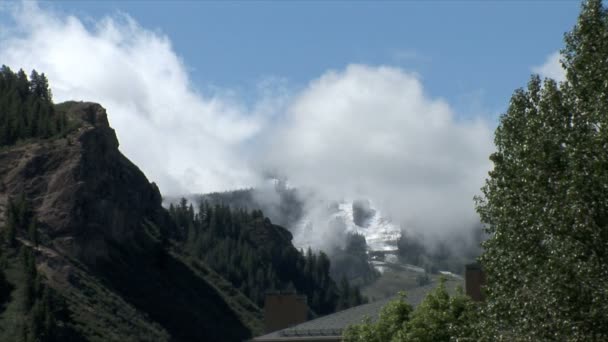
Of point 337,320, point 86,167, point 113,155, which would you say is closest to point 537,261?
point 337,320

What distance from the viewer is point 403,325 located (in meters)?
38.1

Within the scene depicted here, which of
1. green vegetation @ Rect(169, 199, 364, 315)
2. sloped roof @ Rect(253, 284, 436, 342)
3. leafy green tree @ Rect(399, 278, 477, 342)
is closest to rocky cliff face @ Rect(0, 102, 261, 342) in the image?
sloped roof @ Rect(253, 284, 436, 342)

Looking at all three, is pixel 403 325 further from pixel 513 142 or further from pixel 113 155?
pixel 113 155

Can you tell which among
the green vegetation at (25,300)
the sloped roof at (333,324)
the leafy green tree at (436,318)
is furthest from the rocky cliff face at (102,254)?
the leafy green tree at (436,318)

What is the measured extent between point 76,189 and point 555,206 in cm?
9217

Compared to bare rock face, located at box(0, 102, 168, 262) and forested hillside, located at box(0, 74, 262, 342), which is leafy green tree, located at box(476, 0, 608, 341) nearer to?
forested hillside, located at box(0, 74, 262, 342)

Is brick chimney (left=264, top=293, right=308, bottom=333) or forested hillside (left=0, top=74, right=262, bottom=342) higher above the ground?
forested hillside (left=0, top=74, right=262, bottom=342)

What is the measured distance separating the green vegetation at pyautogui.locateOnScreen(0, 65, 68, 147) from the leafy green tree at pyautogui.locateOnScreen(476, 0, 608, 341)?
3912 inches

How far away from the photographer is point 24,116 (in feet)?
409

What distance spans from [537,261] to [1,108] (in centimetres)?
11027

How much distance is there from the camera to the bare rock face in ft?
352

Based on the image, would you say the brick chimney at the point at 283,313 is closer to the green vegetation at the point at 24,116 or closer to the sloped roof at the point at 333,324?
the sloped roof at the point at 333,324

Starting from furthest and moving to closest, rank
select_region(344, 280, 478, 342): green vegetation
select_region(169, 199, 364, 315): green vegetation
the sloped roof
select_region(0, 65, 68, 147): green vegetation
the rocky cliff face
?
1. select_region(169, 199, 364, 315): green vegetation
2. select_region(0, 65, 68, 147): green vegetation
3. the rocky cliff face
4. the sloped roof
5. select_region(344, 280, 478, 342): green vegetation

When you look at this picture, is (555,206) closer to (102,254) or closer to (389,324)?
(389,324)
